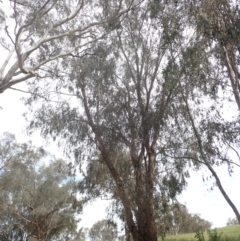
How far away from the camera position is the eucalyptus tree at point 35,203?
22.8m

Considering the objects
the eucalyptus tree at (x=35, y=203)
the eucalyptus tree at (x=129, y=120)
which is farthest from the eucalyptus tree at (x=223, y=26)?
the eucalyptus tree at (x=35, y=203)

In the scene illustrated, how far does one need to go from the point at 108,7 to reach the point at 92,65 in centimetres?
187

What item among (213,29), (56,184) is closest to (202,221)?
(56,184)

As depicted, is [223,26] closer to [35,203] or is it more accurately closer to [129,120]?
[129,120]

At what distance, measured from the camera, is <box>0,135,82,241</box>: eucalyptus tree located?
74.7 ft

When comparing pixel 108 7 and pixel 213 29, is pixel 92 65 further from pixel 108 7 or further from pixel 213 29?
pixel 213 29

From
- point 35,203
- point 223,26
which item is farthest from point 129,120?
point 35,203

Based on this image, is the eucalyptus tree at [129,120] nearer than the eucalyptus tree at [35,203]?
Yes

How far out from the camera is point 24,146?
21062mm

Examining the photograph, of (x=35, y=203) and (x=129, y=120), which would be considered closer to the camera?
(x=129, y=120)

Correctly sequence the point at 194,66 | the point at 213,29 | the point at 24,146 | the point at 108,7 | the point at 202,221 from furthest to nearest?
the point at 202,221
the point at 24,146
the point at 108,7
the point at 194,66
the point at 213,29

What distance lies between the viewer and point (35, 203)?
2502 centimetres

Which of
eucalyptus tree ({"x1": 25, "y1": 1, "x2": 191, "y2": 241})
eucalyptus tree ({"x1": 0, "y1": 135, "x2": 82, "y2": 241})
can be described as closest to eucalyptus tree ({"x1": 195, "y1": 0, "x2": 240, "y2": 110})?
eucalyptus tree ({"x1": 25, "y1": 1, "x2": 191, "y2": 241})

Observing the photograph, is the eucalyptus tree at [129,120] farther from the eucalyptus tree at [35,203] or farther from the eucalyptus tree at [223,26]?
the eucalyptus tree at [35,203]
